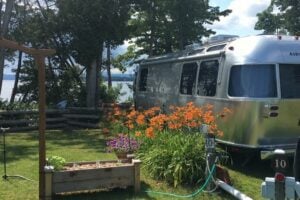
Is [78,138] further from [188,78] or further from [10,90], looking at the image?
[10,90]

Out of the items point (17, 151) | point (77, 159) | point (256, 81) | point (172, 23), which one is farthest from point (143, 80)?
point (172, 23)

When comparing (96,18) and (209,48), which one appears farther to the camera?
(96,18)

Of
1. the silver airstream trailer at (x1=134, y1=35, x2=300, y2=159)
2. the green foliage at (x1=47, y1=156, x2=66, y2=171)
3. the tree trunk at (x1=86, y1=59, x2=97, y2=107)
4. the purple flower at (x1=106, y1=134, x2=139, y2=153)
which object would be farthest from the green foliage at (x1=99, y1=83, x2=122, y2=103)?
the green foliage at (x1=47, y1=156, x2=66, y2=171)

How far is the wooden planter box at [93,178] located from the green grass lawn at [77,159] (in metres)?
0.24

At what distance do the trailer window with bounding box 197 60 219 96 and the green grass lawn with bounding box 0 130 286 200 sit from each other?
1855 mm

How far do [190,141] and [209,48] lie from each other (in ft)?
11.0

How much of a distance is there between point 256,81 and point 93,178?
401cm

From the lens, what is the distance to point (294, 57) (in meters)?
9.88

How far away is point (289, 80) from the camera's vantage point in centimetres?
977

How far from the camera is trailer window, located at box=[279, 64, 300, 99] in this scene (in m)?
9.66

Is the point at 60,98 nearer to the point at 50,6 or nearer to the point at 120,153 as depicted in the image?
the point at 50,6

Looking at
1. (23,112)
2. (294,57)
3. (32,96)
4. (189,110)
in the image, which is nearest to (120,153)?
(189,110)

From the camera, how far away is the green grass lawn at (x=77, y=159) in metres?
7.79

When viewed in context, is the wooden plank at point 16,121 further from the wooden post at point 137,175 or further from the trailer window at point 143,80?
the wooden post at point 137,175
